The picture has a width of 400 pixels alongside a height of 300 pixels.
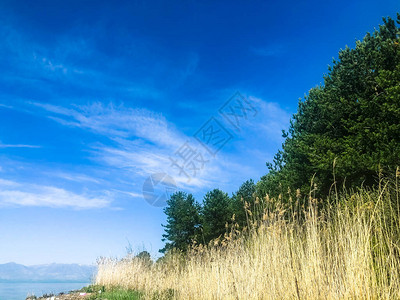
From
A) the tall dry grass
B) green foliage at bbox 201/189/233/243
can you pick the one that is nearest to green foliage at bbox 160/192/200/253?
green foliage at bbox 201/189/233/243

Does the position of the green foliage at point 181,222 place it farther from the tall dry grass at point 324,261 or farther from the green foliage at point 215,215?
the tall dry grass at point 324,261

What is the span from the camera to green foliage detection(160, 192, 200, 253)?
2536 centimetres

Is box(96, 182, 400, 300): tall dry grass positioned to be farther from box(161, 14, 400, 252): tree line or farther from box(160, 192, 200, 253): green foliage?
box(160, 192, 200, 253): green foliage

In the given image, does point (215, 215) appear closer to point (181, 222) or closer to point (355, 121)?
Answer: point (181, 222)

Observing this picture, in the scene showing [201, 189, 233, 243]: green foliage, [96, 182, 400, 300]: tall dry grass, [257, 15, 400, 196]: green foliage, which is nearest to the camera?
[96, 182, 400, 300]: tall dry grass

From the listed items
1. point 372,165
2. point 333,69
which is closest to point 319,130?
point 333,69

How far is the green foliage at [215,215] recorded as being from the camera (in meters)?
23.2

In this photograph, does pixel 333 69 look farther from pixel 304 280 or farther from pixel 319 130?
pixel 304 280

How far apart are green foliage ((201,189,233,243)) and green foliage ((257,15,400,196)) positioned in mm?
10074

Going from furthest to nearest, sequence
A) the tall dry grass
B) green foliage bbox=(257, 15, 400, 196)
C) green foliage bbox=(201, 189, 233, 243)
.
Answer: green foliage bbox=(201, 189, 233, 243) < green foliage bbox=(257, 15, 400, 196) < the tall dry grass

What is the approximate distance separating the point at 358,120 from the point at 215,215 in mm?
14425

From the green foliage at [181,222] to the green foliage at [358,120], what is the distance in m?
13.1

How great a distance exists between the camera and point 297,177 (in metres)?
13.5

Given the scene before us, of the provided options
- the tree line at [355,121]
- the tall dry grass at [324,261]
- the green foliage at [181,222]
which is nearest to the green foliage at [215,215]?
the green foliage at [181,222]
